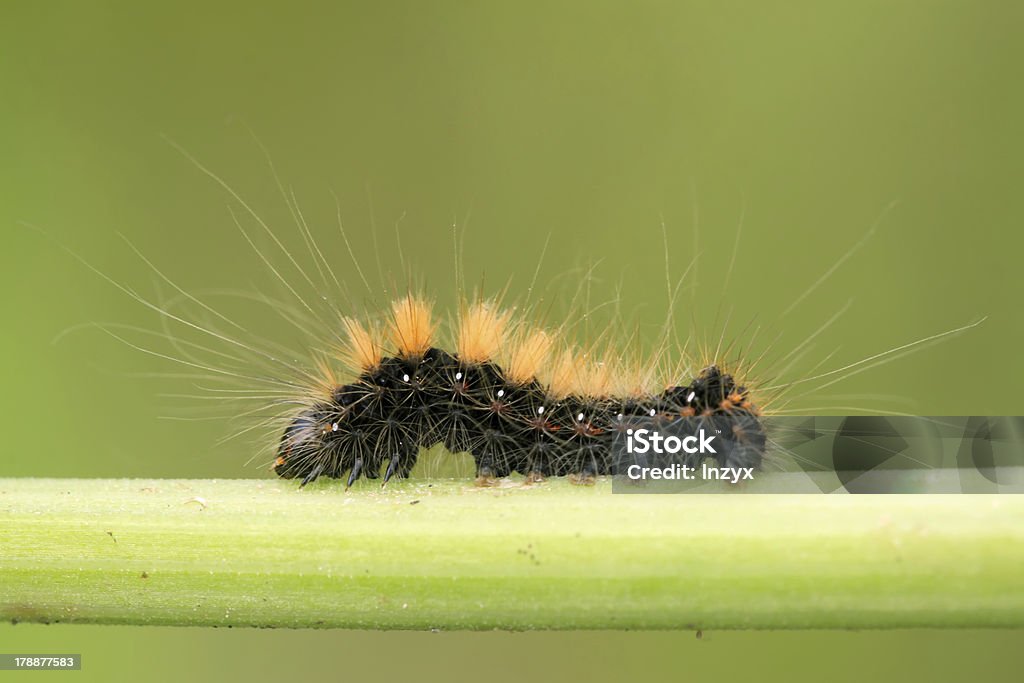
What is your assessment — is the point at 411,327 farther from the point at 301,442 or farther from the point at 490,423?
the point at 301,442

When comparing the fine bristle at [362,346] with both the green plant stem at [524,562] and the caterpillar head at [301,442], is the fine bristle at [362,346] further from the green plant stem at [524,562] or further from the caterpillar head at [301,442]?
the green plant stem at [524,562]

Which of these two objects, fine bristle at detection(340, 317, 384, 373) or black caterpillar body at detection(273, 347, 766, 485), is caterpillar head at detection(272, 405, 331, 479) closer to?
black caterpillar body at detection(273, 347, 766, 485)

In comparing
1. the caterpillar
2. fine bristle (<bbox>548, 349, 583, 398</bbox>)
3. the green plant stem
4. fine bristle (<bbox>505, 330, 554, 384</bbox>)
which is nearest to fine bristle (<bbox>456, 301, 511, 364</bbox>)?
the caterpillar

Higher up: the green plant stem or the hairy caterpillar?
the hairy caterpillar

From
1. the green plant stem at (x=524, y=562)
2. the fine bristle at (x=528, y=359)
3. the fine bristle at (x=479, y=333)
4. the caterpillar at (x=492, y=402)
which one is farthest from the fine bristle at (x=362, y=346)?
the green plant stem at (x=524, y=562)

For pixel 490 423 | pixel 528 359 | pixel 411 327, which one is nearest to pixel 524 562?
pixel 490 423

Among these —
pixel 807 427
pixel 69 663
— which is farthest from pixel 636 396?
pixel 69 663
